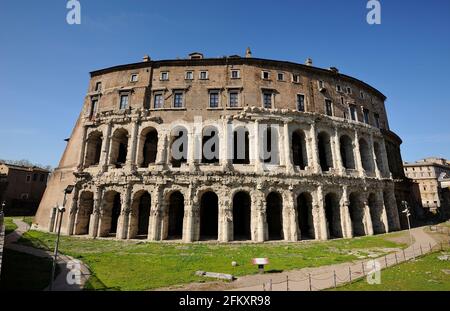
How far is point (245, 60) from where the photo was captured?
87.2 feet

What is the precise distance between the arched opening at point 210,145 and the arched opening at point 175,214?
5006mm

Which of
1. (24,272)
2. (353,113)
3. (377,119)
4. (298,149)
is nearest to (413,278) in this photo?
(298,149)

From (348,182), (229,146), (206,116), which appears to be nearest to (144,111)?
(206,116)

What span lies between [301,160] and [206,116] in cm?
1259

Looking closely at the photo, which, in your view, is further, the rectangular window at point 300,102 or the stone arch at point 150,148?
the stone arch at point 150,148

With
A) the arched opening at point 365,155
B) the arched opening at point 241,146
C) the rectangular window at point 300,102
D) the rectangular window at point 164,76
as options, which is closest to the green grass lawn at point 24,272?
the arched opening at point 241,146

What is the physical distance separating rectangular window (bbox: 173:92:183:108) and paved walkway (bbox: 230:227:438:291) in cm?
1936

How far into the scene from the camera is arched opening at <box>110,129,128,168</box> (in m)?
25.8

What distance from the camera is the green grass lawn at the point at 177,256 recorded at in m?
11.4

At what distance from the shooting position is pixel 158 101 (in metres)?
26.4

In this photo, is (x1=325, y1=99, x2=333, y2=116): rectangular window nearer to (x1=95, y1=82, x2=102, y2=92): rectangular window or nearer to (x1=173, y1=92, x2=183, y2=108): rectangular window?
(x1=173, y1=92, x2=183, y2=108): rectangular window

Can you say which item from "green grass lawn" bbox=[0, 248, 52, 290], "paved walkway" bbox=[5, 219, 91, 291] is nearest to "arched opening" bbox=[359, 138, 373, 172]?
"paved walkway" bbox=[5, 219, 91, 291]

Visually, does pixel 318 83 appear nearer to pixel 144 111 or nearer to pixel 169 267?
pixel 144 111

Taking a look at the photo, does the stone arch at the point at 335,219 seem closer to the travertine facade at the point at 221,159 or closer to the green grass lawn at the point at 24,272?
the travertine facade at the point at 221,159
